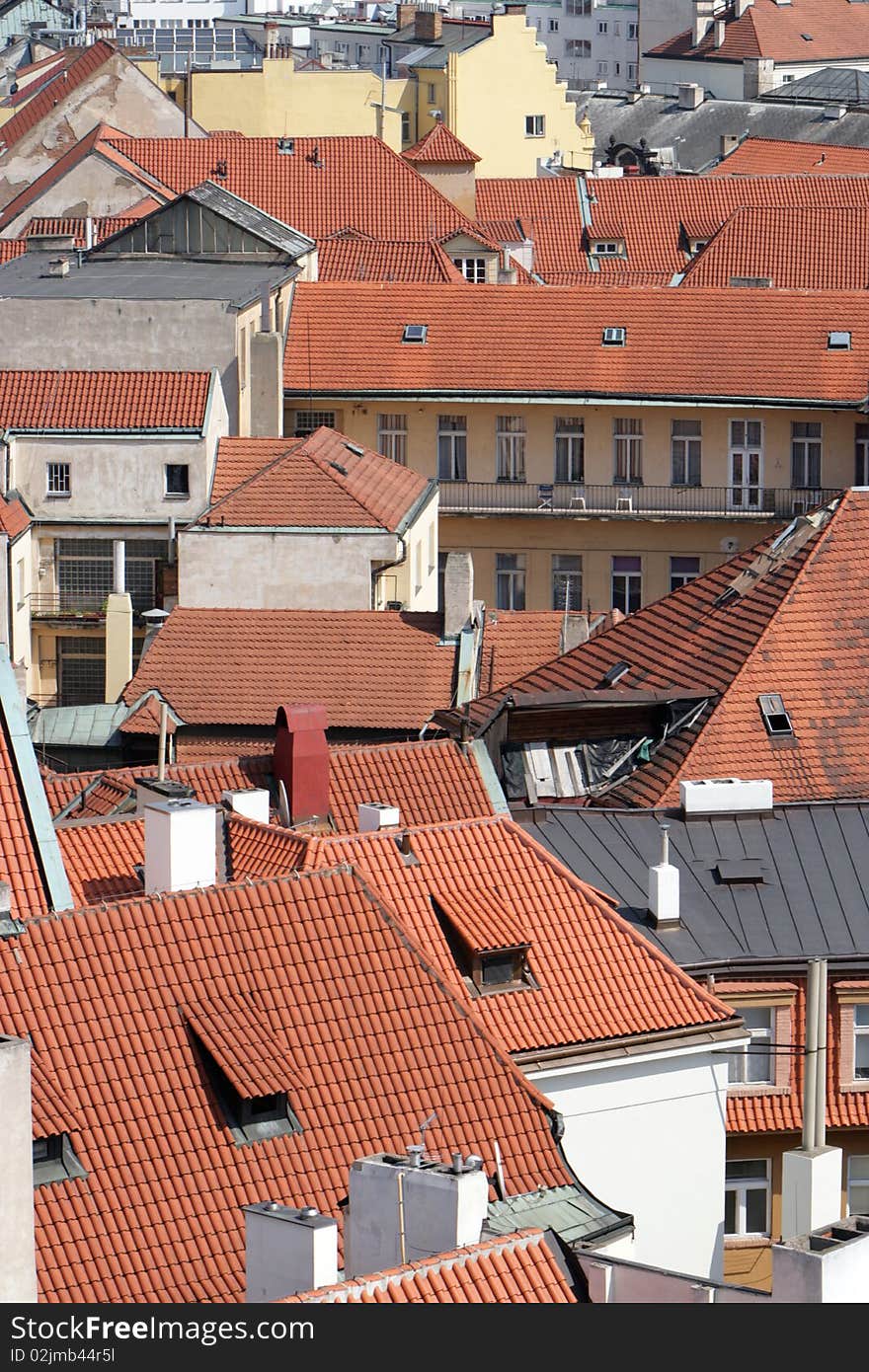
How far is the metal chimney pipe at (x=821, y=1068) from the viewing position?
111 feet

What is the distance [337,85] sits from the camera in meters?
124

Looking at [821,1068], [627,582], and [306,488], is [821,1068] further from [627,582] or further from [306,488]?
[627,582]

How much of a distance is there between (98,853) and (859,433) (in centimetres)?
4471

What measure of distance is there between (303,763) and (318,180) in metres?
61.7

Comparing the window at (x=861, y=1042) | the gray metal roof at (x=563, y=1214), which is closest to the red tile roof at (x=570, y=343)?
the window at (x=861, y=1042)

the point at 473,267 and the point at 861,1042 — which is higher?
the point at 473,267

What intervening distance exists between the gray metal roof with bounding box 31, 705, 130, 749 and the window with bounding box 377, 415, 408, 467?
932 inches

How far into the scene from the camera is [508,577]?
262 feet

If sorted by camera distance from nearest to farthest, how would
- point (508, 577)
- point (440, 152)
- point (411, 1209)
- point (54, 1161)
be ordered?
point (411, 1209), point (54, 1161), point (508, 577), point (440, 152)

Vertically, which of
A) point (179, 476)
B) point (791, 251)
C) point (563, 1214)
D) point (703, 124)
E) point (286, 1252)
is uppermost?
point (703, 124)

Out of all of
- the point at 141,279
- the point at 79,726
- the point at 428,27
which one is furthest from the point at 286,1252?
the point at 428,27

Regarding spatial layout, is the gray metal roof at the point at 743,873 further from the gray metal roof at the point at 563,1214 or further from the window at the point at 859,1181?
the gray metal roof at the point at 563,1214

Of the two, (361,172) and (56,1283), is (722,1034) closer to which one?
(56,1283)

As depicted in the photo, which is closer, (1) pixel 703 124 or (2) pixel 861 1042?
(2) pixel 861 1042
